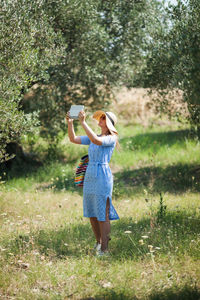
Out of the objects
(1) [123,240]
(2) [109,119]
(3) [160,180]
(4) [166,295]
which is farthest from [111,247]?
(3) [160,180]

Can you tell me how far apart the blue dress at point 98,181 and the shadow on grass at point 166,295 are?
1.19 m

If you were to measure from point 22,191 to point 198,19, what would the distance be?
6.81m

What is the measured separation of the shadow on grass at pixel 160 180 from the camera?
9.67 metres

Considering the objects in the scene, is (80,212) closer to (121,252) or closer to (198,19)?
(121,252)

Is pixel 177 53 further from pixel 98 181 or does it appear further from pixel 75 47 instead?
pixel 98 181

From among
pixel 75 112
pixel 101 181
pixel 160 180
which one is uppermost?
pixel 75 112

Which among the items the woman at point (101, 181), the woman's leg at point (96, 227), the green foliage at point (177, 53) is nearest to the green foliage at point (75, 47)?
the green foliage at point (177, 53)

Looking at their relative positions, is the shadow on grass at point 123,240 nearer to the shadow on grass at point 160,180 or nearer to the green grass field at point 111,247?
the green grass field at point 111,247

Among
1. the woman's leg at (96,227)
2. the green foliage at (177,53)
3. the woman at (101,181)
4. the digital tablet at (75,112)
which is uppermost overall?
the green foliage at (177,53)

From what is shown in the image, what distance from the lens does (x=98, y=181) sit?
4.98 metres

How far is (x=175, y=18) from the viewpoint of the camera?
995 centimetres

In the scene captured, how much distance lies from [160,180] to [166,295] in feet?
23.5

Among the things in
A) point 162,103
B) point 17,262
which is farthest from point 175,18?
point 17,262

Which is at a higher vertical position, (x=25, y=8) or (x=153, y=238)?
(x=25, y=8)
